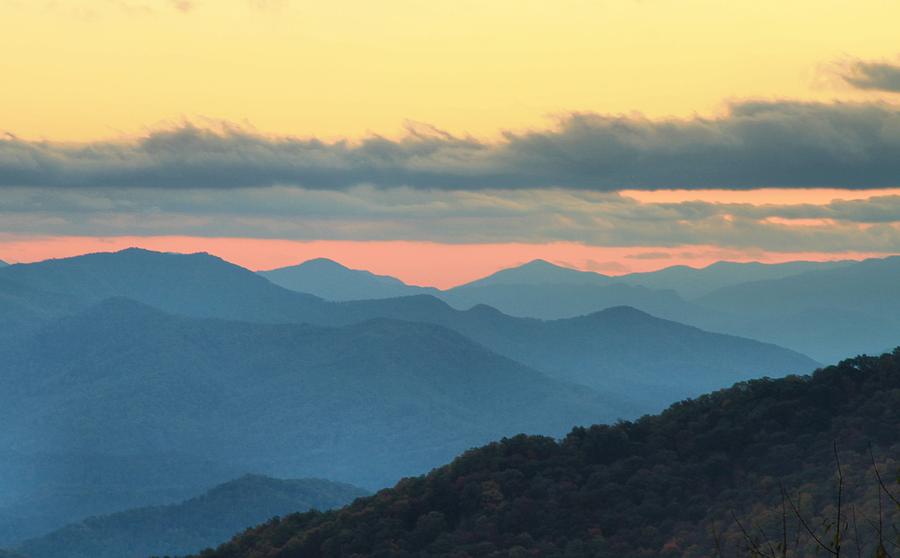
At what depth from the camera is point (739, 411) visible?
550 feet

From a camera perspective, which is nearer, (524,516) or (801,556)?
(801,556)

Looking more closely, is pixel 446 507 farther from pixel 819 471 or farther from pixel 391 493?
pixel 819 471

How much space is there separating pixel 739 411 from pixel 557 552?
3818cm

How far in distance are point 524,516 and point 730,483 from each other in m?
25.1

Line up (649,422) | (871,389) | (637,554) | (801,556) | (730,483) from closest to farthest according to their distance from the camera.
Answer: (801,556)
(637,554)
(730,483)
(871,389)
(649,422)

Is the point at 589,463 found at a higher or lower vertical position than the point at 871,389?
lower

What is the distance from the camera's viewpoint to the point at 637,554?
136375mm

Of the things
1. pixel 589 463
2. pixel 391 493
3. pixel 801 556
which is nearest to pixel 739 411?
pixel 589 463

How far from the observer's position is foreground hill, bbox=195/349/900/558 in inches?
5659

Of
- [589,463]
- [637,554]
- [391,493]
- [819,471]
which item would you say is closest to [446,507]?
[391,493]

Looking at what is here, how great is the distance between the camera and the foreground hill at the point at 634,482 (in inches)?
5659

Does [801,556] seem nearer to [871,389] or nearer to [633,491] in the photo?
[633,491]

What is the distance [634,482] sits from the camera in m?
156

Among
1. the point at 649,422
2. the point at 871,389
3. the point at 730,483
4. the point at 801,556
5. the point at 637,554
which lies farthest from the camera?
the point at 649,422
